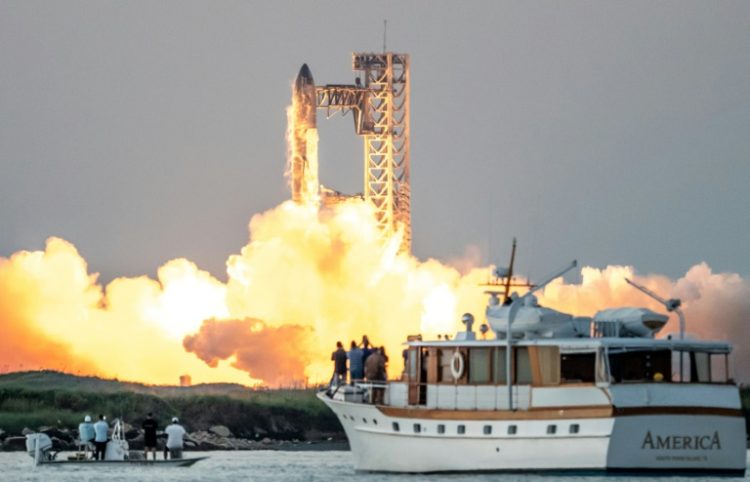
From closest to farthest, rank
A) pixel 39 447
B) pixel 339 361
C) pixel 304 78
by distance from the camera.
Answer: pixel 339 361 < pixel 39 447 < pixel 304 78

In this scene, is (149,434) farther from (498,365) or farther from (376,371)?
(498,365)

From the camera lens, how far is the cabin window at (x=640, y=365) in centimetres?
8100

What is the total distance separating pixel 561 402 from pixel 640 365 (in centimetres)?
303

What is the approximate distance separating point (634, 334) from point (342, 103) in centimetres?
5522

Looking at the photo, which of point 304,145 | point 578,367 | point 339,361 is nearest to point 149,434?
point 339,361

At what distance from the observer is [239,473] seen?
301 feet

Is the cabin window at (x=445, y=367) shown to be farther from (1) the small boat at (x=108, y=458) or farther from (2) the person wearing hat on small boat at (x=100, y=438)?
(2) the person wearing hat on small boat at (x=100, y=438)

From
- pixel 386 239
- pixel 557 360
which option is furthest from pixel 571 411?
pixel 386 239

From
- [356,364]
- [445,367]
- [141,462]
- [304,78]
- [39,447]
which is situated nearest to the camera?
[445,367]

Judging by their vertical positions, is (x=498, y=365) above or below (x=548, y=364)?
above


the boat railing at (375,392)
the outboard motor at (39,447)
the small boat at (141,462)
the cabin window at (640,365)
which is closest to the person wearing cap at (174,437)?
the small boat at (141,462)

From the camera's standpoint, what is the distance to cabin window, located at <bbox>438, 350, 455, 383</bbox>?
84156 mm

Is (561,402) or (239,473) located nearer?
(561,402)

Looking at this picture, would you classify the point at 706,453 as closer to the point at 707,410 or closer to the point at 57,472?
the point at 707,410
